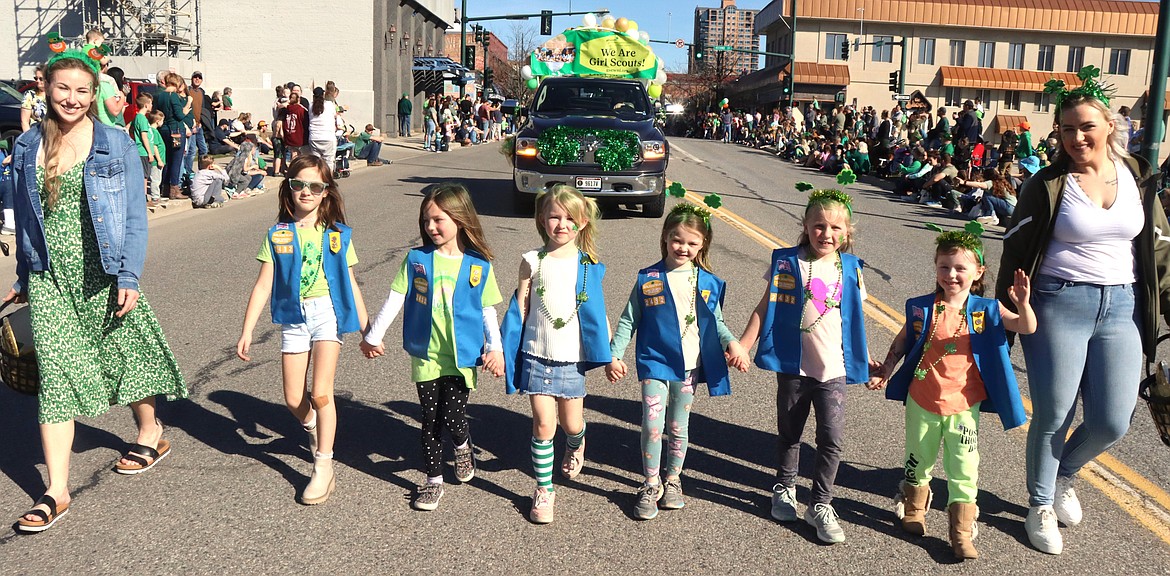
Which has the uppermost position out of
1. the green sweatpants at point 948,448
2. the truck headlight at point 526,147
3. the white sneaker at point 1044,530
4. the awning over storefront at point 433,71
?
the awning over storefront at point 433,71

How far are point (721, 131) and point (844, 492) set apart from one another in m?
51.1

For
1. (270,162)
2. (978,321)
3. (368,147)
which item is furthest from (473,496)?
(368,147)

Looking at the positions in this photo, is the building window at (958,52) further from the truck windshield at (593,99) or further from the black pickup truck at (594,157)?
the black pickup truck at (594,157)

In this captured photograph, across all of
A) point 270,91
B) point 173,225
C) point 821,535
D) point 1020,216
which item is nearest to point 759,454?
point 821,535

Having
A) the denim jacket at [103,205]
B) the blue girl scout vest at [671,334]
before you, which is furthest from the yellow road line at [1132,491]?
the denim jacket at [103,205]

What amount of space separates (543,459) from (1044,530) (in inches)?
76.6

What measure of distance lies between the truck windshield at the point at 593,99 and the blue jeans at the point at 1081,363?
384 inches

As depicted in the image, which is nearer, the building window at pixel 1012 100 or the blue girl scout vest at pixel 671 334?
the blue girl scout vest at pixel 671 334

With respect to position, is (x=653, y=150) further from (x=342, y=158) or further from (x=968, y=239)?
(x=968, y=239)

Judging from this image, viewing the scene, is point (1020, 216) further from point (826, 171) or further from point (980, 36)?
point (980, 36)

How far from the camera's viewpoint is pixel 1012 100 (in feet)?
207

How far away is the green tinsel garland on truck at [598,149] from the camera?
1195cm

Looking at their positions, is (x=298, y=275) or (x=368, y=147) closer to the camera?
(x=298, y=275)

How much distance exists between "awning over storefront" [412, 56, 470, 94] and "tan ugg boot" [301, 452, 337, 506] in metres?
41.5
